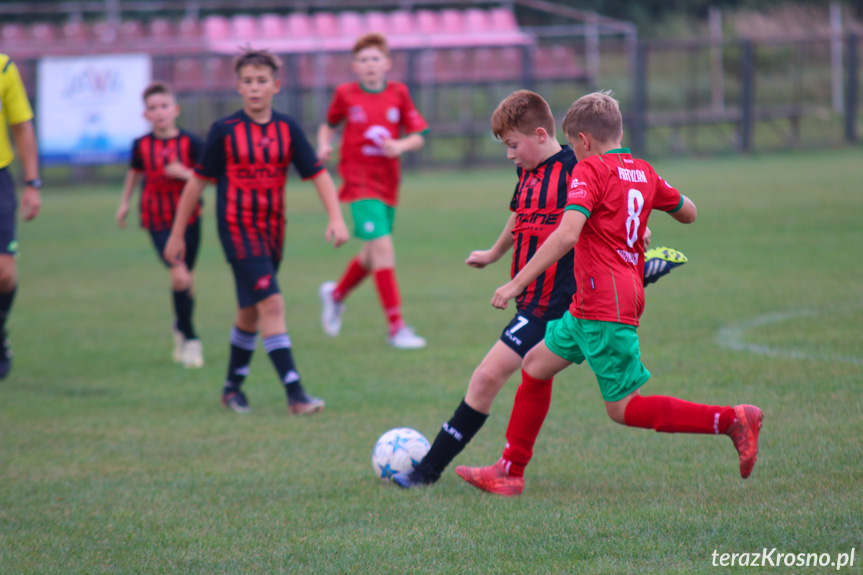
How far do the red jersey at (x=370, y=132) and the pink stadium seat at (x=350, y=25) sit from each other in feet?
66.2

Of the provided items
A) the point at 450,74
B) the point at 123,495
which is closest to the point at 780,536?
the point at 123,495

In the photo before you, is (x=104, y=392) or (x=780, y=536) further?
(x=104, y=392)

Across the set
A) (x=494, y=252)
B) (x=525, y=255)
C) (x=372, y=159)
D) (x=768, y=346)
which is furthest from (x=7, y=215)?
(x=768, y=346)

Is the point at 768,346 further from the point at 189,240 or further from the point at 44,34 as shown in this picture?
the point at 44,34

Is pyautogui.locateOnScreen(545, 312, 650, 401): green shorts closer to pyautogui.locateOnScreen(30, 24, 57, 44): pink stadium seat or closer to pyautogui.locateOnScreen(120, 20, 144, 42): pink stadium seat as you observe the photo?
pyautogui.locateOnScreen(120, 20, 144, 42): pink stadium seat

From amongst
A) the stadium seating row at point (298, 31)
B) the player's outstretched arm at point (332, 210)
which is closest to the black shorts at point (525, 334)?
the player's outstretched arm at point (332, 210)

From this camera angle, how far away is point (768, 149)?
23.8 m

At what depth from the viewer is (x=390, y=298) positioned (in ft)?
22.9

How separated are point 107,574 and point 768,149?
2350 cm

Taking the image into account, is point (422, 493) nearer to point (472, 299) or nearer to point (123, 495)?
point (123, 495)

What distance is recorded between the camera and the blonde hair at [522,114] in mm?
3564

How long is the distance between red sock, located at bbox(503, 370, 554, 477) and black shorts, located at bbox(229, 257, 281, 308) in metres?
1.93

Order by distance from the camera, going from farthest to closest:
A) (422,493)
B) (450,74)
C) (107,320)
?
(450,74) < (107,320) < (422,493)

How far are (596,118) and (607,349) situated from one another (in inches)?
33.4
